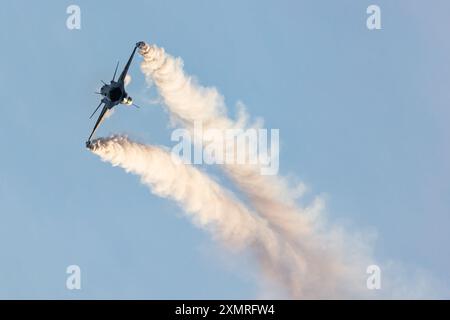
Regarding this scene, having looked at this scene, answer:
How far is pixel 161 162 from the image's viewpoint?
16712 centimetres

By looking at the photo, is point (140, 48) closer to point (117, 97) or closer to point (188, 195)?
point (117, 97)
